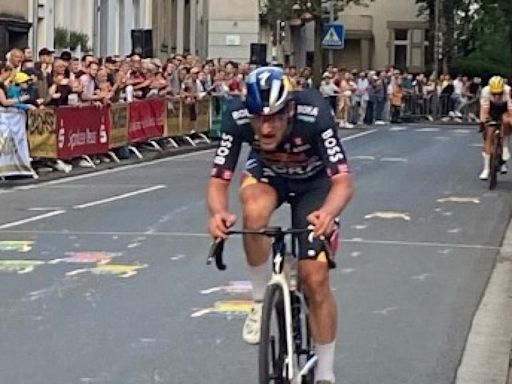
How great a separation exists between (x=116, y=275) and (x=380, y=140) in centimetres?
2475

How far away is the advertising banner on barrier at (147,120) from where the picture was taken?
28.6m

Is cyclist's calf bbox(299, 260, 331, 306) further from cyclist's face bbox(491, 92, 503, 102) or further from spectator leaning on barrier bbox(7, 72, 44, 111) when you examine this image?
spectator leaning on barrier bbox(7, 72, 44, 111)

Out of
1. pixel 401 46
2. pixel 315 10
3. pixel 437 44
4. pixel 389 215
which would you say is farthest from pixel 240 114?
pixel 401 46

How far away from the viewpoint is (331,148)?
6781mm

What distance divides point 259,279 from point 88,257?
252 inches

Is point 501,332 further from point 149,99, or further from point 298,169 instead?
point 149,99

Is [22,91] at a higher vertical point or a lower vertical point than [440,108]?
higher

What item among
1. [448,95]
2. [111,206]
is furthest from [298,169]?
[448,95]

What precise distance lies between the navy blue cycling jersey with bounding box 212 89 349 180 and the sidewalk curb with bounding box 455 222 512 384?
208cm

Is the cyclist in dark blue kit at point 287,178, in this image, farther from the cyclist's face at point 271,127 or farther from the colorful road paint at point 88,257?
the colorful road paint at point 88,257

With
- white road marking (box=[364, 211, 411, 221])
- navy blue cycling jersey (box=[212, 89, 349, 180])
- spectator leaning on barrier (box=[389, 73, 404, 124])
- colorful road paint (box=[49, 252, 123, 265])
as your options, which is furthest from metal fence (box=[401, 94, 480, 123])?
navy blue cycling jersey (box=[212, 89, 349, 180])

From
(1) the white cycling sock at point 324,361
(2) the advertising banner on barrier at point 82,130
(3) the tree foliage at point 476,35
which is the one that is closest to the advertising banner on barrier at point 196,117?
(2) the advertising banner on barrier at point 82,130

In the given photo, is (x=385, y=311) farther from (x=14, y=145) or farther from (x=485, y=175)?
(x=14, y=145)

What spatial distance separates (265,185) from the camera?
7.08 metres
